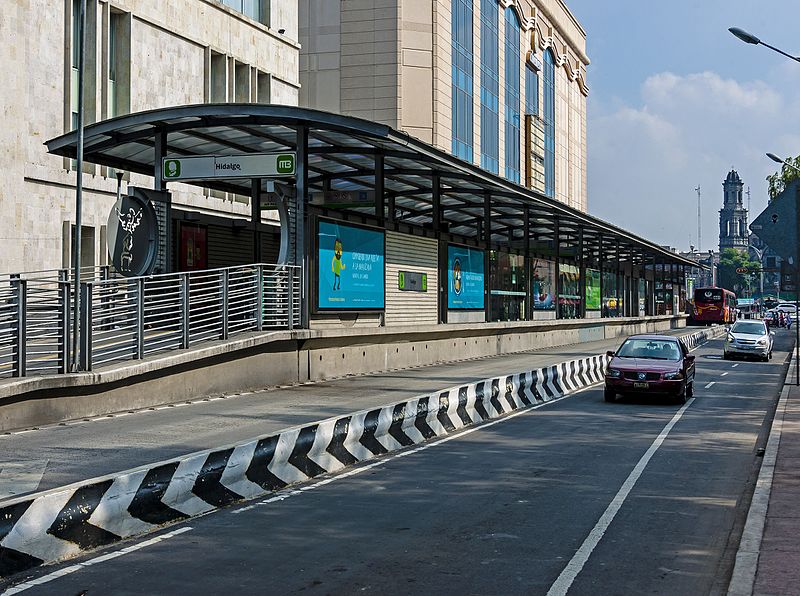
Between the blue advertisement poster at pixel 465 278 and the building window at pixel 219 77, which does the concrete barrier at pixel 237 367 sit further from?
the building window at pixel 219 77

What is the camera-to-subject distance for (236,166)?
22578 mm

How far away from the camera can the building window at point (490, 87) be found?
70.2 meters

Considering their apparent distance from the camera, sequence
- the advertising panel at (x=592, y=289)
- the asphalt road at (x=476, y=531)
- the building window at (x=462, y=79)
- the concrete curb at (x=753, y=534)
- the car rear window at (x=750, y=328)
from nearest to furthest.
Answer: the concrete curb at (x=753, y=534) → the asphalt road at (x=476, y=531) → the car rear window at (x=750, y=328) → the advertising panel at (x=592, y=289) → the building window at (x=462, y=79)

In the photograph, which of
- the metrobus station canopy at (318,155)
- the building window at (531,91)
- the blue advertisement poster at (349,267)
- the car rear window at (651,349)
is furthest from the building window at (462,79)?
the car rear window at (651,349)

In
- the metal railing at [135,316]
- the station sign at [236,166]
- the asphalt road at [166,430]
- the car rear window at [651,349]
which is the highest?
the station sign at [236,166]

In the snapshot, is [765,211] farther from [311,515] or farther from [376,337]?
[376,337]

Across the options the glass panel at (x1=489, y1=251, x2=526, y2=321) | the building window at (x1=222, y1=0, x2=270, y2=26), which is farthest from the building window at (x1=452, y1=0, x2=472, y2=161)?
the glass panel at (x1=489, y1=251, x2=526, y2=321)

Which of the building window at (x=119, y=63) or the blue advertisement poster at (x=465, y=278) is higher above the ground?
the building window at (x=119, y=63)

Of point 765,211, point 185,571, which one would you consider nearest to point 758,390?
point 765,211

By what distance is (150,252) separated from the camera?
74.5ft

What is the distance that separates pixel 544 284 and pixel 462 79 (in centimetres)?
2503

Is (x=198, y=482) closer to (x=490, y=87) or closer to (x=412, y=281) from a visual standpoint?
(x=412, y=281)

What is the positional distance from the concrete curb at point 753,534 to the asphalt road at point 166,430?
6.18 meters

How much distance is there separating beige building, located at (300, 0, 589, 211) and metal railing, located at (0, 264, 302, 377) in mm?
40199
